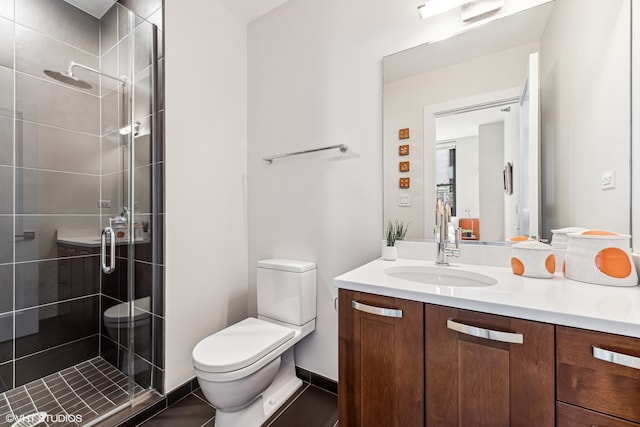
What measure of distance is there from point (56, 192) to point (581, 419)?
2.71 meters

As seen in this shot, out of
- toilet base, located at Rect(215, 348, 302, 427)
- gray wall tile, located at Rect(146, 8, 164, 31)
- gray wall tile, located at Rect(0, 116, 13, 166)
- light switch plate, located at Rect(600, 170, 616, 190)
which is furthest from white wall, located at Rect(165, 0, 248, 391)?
light switch plate, located at Rect(600, 170, 616, 190)

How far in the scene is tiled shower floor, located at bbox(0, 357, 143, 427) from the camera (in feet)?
4.53

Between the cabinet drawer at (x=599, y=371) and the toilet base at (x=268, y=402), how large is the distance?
129cm

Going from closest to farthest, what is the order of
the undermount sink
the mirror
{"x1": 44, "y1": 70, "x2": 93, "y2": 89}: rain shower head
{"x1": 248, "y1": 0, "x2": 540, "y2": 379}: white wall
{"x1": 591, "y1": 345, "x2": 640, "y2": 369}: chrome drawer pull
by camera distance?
{"x1": 591, "y1": 345, "x2": 640, "y2": 369}: chrome drawer pull → the mirror → the undermount sink → {"x1": 248, "y1": 0, "x2": 540, "y2": 379}: white wall → {"x1": 44, "y1": 70, "x2": 93, "y2": 89}: rain shower head

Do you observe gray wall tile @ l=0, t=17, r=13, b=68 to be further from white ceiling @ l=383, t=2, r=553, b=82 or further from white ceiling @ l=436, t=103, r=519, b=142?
white ceiling @ l=436, t=103, r=519, b=142

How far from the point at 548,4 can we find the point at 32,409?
3136 mm

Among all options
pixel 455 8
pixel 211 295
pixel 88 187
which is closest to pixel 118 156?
pixel 88 187

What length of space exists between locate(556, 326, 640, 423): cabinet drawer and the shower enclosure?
176cm

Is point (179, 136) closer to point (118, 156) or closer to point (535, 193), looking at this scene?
point (118, 156)

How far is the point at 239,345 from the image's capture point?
4.39ft

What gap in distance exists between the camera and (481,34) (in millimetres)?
1279

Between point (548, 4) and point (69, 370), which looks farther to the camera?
point (69, 370)

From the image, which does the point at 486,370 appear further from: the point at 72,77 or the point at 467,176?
the point at 72,77

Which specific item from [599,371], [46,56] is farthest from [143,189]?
[599,371]
